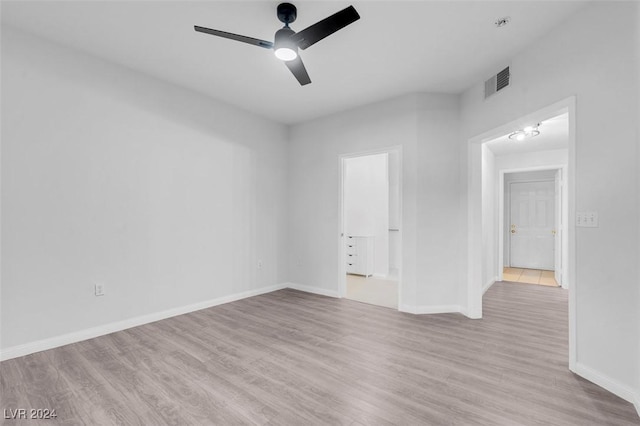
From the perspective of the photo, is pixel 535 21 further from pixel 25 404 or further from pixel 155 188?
pixel 25 404

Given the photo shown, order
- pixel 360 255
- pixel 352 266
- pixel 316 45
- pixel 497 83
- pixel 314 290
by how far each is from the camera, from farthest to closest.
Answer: pixel 352 266, pixel 360 255, pixel 314 290, pixel 497 83, pixel 316 45

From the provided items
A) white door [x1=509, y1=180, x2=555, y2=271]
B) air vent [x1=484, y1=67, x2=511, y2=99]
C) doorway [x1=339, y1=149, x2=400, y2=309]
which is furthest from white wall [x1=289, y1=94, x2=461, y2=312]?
white door [x1=509, y1=180, x2=555, y2=271]

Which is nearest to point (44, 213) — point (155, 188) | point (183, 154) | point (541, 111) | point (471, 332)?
point (155, 188)

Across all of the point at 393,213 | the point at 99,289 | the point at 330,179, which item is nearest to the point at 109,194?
the point at 99,289

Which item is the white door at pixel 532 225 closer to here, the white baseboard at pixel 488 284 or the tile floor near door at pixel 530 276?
the tile floor near door at pixel 530 276

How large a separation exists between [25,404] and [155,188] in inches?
85.7

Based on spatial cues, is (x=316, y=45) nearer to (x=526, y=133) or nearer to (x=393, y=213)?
(x=526, y=133)

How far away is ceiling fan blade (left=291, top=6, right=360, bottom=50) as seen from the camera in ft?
6.12

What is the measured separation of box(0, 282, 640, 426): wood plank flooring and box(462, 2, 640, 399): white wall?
0.35 m

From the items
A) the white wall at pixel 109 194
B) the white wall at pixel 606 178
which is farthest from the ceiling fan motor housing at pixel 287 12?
the white wall at pixel 606 178

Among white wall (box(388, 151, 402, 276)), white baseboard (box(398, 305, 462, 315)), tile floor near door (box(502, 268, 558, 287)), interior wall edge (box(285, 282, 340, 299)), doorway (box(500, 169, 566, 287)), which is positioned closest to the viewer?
white baseboard (box(398, 305, 462, 315))

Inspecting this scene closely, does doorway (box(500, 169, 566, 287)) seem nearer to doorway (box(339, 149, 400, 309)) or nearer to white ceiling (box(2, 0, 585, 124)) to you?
doorway (box(339, 149, 400, 309))

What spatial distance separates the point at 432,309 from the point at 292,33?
3.42m

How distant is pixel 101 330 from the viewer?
3.04 m
